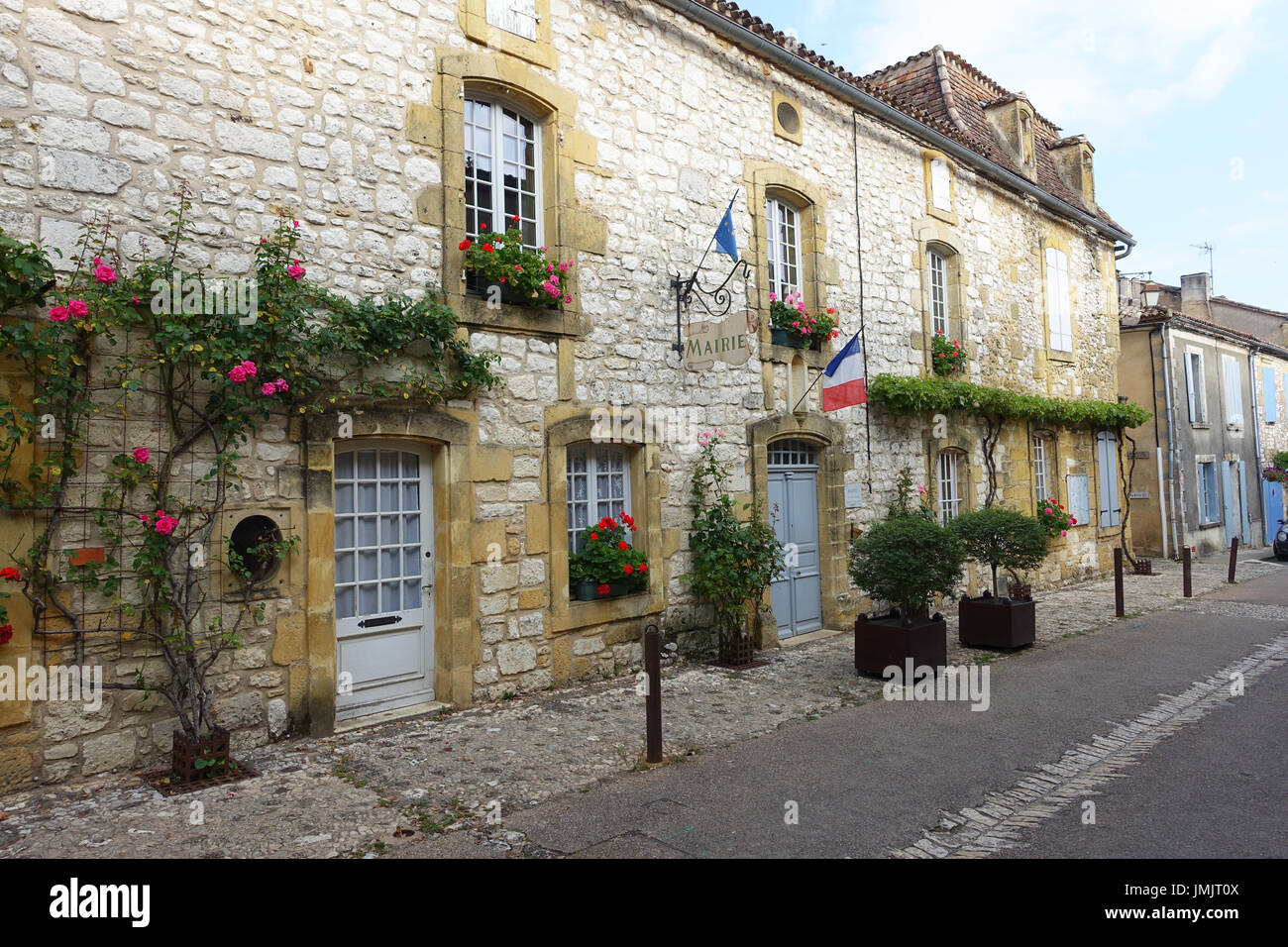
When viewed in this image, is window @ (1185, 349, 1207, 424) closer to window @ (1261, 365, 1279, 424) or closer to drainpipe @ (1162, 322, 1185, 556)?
drainpipe @ (1162, 322, 1185, 556)

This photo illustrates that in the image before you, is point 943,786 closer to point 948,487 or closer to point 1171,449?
point 948,487

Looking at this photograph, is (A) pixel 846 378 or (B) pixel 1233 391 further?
(B) pixel 1233 391

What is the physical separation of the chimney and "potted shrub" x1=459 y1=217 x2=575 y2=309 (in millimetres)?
25811

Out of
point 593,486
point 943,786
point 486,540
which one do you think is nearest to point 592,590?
point 593,486

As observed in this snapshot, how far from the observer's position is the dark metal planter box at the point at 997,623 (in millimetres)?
8414

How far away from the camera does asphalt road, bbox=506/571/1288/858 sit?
12.5 ft

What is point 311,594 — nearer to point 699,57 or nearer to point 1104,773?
point 1104,773

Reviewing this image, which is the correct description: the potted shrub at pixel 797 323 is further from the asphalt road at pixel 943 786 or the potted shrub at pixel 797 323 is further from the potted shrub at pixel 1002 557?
the asphalt road at pixel 943 786

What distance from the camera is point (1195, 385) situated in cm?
1889

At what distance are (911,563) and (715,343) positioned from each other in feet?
8.22

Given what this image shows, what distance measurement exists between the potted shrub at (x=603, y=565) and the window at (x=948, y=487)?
5.93m

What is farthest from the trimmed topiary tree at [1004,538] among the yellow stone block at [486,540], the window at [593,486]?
the yellow stone block at [486,540]

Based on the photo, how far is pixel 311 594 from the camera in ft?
17.9

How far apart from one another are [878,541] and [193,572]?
5.28 meters
